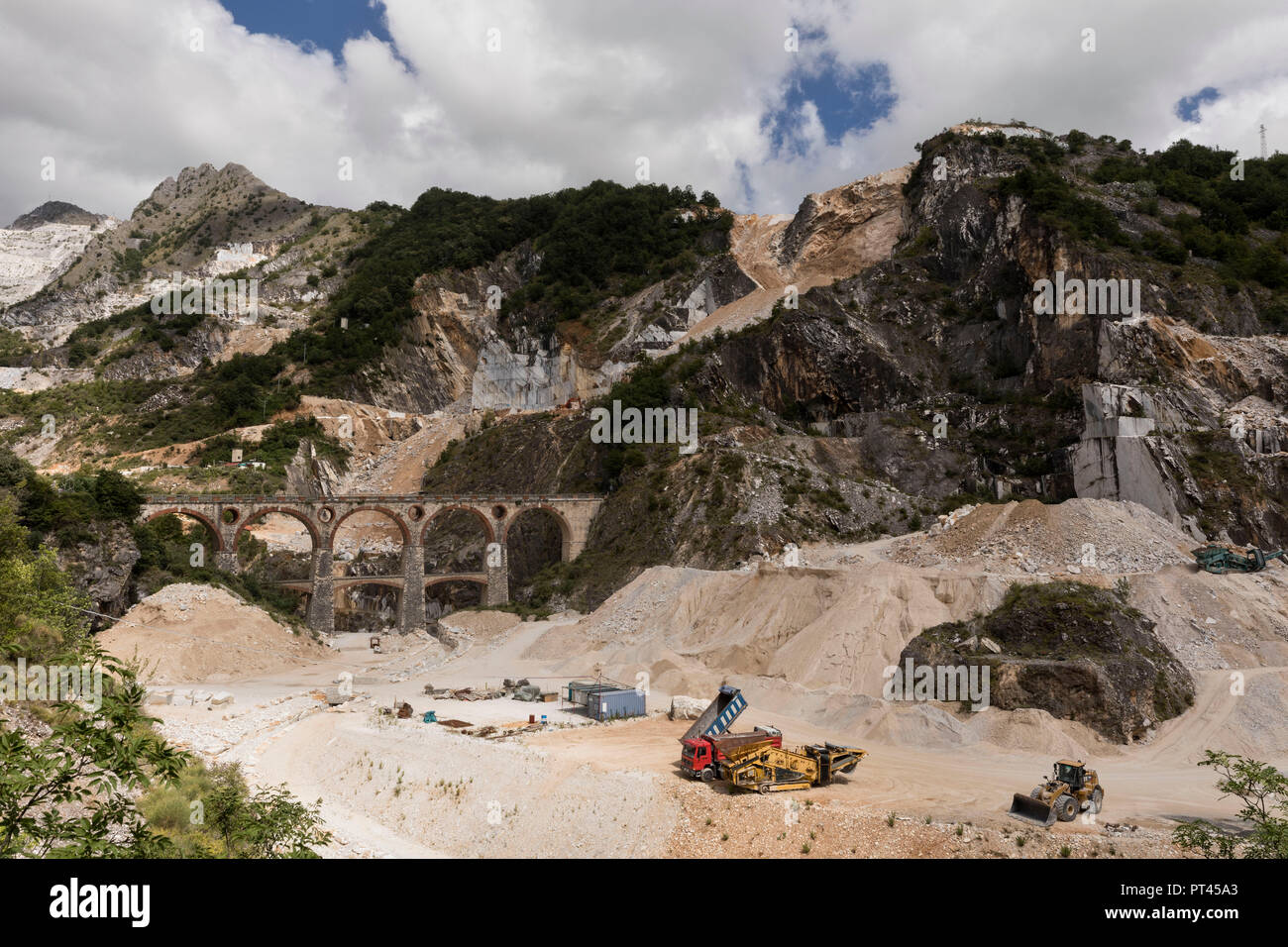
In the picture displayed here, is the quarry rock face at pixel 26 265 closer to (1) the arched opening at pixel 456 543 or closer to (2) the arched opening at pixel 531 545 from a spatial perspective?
(1) the arched opening at pixel 456 543

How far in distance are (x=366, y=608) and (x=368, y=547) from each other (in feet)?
27.2

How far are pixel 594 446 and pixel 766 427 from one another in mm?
14292

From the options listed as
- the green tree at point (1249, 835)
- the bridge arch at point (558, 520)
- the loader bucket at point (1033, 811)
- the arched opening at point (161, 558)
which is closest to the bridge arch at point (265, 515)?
the arched opening at point (161, 558)

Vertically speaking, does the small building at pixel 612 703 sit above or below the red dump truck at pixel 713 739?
below

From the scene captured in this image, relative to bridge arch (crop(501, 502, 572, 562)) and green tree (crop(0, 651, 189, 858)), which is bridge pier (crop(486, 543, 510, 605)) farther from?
green tree (crop(0, 651, 189, 858))

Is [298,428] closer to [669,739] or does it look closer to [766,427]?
[766,427]

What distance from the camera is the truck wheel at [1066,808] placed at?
17.2 metres

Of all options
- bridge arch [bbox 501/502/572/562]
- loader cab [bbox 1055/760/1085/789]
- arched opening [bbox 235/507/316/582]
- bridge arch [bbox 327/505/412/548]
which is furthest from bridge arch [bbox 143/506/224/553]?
loader cab [bbox 1055/760/1085/789]

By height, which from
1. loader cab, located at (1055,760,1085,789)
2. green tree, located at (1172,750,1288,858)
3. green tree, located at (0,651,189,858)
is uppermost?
green tree, located at (0,651,189,858)

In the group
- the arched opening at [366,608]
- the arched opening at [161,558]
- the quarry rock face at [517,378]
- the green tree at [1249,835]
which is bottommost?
the arched opening at [366,608]

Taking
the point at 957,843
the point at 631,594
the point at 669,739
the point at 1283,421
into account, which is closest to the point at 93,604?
the point at 631,594

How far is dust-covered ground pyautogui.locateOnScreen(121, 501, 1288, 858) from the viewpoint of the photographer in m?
17.8

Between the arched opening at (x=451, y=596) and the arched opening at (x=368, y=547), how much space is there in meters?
3.56

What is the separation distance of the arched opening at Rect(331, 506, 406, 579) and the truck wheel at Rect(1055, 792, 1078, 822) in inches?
2193
